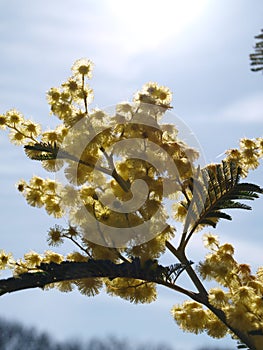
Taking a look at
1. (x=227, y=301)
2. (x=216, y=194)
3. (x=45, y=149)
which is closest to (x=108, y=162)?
(x=45, y=149)

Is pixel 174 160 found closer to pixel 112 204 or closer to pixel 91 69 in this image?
pixel 112 204

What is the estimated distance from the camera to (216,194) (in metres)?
4.49

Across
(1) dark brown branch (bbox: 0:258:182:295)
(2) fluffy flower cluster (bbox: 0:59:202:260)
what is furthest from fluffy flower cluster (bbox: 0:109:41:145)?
(1) dark brown branch (bbox: 0:258:182:295)

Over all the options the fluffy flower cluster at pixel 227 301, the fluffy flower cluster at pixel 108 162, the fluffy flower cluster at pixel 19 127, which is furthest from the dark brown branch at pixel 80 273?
the fluffy flower cluster at pixel 19 127

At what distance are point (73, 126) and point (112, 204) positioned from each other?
0.77 metres

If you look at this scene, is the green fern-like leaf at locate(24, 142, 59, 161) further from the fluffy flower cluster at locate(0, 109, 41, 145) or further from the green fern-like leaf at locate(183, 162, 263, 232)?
the green fern-like leaf at locate(183, 162, 263, 232)

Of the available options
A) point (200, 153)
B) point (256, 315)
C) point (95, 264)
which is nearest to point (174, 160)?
point (200, 153)

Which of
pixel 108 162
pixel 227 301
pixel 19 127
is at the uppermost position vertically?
pixel 19 127

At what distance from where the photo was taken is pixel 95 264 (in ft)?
13.5

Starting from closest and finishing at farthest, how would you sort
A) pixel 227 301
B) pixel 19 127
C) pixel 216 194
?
1. pixel 227 301
2. pixel 216 194
3. pixel 19 127

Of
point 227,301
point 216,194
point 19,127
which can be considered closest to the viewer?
point 227,301

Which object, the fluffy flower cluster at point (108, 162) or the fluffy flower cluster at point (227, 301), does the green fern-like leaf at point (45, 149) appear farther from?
the fluffy flower cluster at point (227, 301)

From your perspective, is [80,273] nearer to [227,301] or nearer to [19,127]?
[227,301]

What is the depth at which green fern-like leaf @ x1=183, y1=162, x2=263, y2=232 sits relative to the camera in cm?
449
